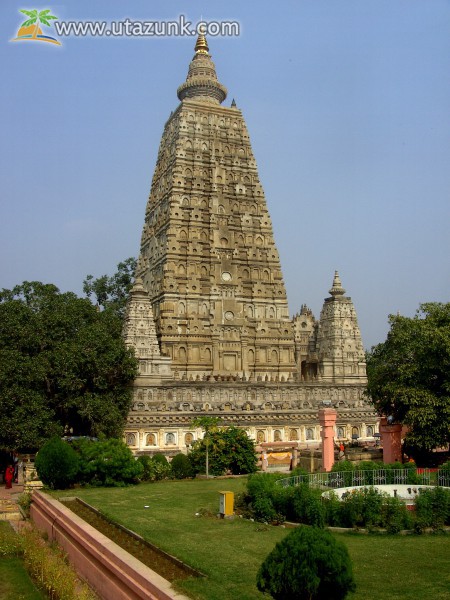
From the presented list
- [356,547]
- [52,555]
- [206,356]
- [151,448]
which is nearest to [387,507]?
[356,547]

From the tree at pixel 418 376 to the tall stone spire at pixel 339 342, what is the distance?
23.6 meters

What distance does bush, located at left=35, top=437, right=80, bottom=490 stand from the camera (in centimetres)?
2341

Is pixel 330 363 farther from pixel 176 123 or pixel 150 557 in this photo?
pixel 150 557

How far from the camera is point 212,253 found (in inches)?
2253

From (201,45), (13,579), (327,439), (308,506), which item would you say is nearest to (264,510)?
(308,506)

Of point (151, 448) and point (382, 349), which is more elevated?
point (382, 349)

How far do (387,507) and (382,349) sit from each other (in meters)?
18.8

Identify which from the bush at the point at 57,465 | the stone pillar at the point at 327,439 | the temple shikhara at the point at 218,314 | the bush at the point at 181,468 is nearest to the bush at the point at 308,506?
the bush at the point at 57,465

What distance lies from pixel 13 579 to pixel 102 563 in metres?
3.45

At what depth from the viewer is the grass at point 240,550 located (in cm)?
1101

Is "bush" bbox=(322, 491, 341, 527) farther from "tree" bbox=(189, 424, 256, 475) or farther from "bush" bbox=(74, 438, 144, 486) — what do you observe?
"tree" bbox=(189, 424, 256, 475)

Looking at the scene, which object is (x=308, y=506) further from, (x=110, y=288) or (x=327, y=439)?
(x=110, y=288)

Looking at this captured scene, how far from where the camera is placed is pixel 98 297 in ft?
226

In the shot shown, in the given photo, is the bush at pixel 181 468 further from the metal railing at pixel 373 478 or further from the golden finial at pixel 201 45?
the golden finial at pixel 201 45
